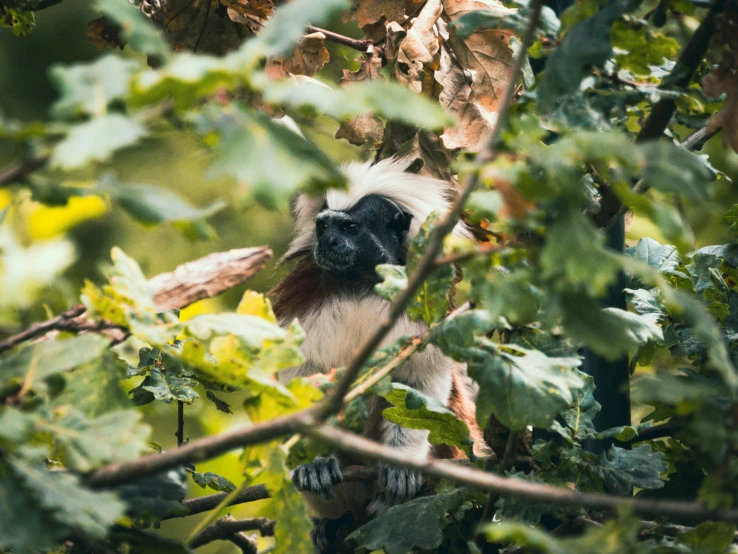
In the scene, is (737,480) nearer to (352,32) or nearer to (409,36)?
(409,36)

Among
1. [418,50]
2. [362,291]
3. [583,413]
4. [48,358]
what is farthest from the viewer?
[362,291]

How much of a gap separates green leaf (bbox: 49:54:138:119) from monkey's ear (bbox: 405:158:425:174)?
236cm

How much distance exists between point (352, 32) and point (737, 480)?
4302mm

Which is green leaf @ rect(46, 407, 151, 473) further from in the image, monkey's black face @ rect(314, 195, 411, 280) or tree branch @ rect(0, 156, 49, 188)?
monkey's black face @ rect(314, 195, 411, 280)

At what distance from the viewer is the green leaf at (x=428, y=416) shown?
2242mm

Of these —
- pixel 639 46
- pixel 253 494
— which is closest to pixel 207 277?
pixel 253 494

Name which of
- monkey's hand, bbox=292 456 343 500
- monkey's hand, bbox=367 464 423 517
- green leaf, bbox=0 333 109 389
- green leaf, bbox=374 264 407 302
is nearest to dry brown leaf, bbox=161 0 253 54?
monkey's hand, bbox=292 456 343 500

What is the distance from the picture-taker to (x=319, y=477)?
3.23m

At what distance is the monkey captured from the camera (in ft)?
11.7

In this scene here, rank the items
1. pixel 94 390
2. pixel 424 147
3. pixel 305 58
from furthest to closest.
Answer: pixel 305 58, pixel 424 147, pixel 94 390

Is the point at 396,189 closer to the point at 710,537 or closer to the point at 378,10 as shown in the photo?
the point at 378,10

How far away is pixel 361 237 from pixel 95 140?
265 centimetres

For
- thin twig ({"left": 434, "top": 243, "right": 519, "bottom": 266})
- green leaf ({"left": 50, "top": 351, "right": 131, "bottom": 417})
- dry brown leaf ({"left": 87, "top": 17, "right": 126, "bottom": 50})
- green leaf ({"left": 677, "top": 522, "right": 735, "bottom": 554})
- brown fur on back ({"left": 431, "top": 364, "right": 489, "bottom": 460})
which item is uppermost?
thin twig ({"left": 434, "top": 243, "right": 519, "bottom": 266})

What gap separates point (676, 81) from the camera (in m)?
1.96
